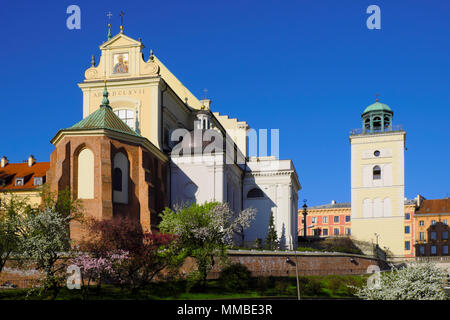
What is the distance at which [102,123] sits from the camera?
52.7m

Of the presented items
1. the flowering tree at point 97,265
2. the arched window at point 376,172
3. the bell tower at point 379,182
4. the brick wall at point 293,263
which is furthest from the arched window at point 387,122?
the flowering tree at point 97,265

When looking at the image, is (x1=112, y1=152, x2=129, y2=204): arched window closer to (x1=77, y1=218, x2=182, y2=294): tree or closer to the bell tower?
(x1=77, y1=218, x2=182, y2=294): tree

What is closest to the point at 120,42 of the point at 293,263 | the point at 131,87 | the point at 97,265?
the point at 131,87

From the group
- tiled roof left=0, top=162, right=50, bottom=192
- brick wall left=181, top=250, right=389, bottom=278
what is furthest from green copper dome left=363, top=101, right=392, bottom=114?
tiled roof left=0, top=162, right=50, bottom=192

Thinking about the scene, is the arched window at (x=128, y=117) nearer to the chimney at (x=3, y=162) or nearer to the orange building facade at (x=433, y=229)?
the chimney at (x=3, y=162)

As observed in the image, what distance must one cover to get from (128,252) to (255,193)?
1383 inches

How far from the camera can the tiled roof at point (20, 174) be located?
61250 millimetres

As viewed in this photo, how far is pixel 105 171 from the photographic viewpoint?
50062 mm

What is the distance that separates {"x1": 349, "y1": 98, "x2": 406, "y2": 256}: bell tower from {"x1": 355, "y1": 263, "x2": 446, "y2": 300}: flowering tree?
52695mm

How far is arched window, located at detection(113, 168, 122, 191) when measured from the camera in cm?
5194

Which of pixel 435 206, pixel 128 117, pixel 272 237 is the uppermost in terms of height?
pixel 128 117

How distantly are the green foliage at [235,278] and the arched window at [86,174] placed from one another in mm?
13143

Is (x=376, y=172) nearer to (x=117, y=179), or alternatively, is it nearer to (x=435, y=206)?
(x=435, y=206)
